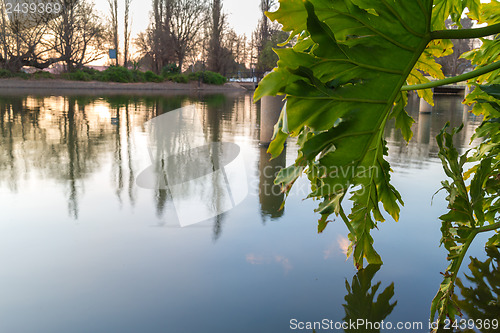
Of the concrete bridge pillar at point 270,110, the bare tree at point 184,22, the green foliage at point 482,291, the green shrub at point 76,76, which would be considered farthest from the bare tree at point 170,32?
the green foliage at point 482,291

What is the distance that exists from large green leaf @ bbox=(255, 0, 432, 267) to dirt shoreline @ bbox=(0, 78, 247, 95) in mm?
27738

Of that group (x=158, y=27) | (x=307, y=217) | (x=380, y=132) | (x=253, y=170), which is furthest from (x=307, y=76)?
(x=158, y=27)

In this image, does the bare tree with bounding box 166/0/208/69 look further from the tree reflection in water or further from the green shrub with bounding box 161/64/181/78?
the tree reflection in water

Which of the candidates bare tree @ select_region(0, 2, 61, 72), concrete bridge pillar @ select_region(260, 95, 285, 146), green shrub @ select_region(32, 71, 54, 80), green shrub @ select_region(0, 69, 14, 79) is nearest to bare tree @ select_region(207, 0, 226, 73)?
bare tree @ select_region(0, 2, 61, 72)

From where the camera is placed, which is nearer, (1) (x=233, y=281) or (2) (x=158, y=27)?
(1) (x=233, y=281)

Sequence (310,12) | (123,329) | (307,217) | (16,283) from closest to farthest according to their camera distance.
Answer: (310,12) < (123,329) < (16,283) < (307,217)

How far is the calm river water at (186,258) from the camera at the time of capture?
2621 millimetres

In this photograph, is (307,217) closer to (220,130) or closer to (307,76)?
(307,76)

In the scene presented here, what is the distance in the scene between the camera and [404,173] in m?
6.34

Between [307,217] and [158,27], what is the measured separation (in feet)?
133

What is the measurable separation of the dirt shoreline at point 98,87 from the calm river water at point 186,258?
24.1 metres

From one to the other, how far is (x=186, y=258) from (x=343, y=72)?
235cm

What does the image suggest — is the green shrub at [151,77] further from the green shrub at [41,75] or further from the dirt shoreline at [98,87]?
the green shrub at [41,75]

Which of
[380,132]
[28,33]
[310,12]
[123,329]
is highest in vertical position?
[28,33]
